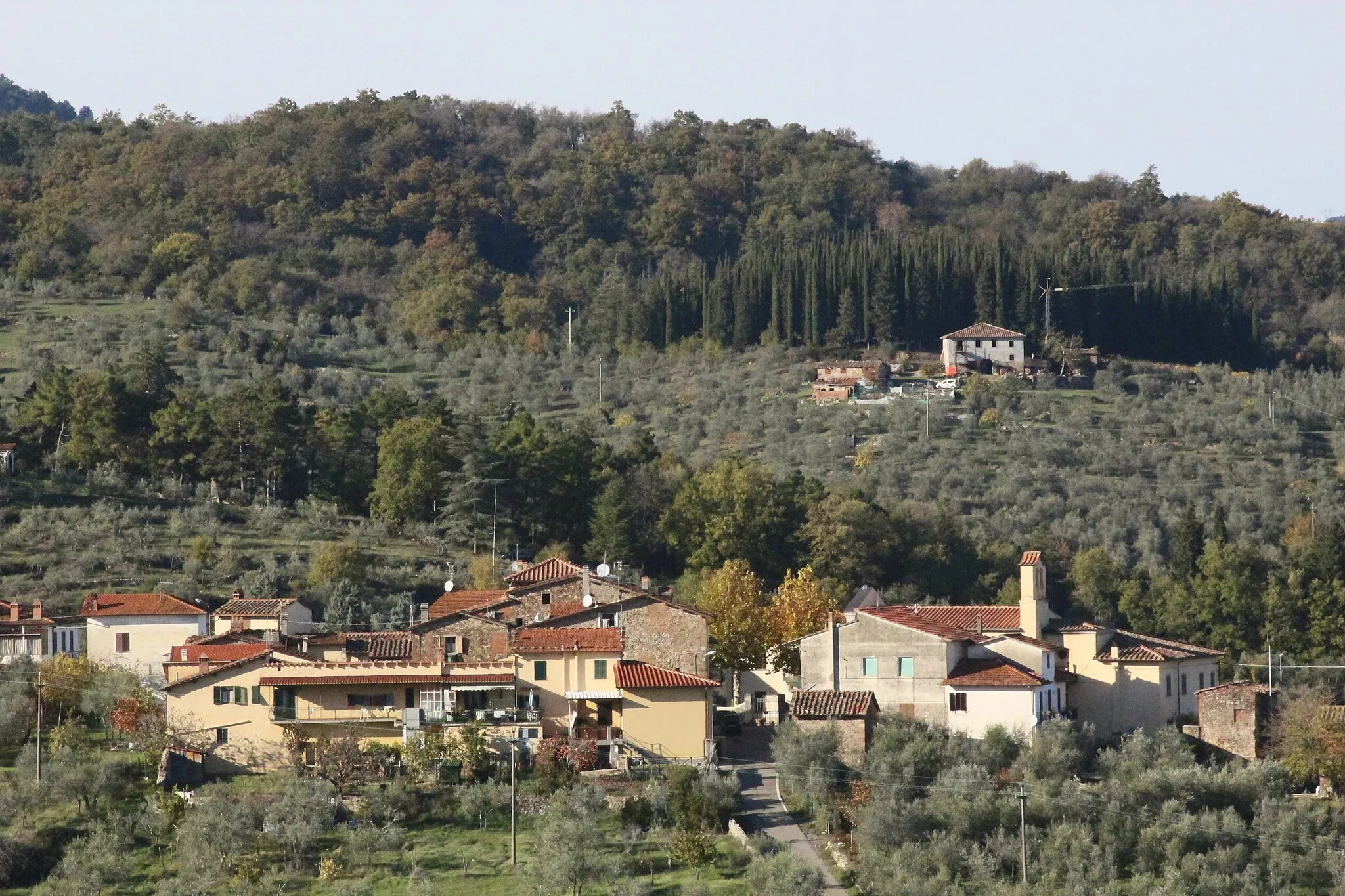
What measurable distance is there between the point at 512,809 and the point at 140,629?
68.8 ft

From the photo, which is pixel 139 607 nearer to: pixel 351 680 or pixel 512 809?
pixel 351 680

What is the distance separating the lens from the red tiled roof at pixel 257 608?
67.6 metres

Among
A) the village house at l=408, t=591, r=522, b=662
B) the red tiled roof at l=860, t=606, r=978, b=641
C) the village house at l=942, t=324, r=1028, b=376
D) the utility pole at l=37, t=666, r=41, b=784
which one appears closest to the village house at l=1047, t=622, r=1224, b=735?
the red tiled roof at l=860, t=606, r=978, b=641

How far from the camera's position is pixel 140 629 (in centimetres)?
6812

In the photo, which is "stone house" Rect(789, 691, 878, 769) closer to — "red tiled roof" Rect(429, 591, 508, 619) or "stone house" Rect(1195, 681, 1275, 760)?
"stone house" Rect(1195, 681, 1275, 760)

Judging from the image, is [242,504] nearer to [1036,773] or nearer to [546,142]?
[1036,773]

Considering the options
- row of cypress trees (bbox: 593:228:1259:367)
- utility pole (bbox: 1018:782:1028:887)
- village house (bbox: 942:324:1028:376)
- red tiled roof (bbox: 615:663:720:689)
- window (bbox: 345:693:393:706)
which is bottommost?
utility pole (bbox: 1018:782:1028:887)

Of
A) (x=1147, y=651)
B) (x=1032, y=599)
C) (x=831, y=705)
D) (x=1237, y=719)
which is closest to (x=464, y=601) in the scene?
(x=831, y=705)

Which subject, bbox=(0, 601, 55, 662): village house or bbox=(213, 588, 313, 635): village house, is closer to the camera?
bbox=(0, 601, 55, 662): village house

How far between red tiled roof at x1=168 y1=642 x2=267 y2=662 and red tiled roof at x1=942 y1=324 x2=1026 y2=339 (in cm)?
5581

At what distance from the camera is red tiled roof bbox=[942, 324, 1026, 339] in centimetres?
11181

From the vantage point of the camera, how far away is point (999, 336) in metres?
112

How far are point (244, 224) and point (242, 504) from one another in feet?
234

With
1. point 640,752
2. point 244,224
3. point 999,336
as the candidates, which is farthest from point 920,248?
point 640,752
